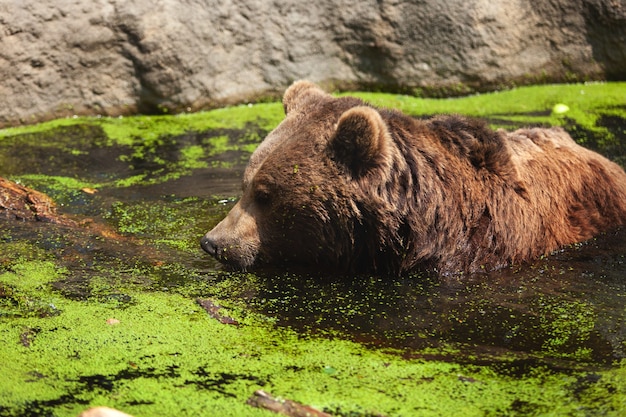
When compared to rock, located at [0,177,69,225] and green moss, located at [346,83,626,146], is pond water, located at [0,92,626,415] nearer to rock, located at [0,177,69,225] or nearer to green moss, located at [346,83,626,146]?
rock, located at [0,177,69,225]

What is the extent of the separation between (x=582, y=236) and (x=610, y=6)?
5.61m

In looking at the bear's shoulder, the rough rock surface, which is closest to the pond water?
the bear's shoulder

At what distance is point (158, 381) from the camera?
4.07m

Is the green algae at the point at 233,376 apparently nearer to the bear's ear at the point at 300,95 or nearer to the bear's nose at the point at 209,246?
the bear's nose at the point at 209,246

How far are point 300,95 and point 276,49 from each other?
4.39m

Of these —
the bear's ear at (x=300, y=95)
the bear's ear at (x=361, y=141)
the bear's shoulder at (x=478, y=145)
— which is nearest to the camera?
the bear's ear at (x=361, y=141)

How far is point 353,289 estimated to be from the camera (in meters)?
5.57

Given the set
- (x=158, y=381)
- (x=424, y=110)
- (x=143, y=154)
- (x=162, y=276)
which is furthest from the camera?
(x=424, y=110)

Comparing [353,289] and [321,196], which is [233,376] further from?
[321,196]

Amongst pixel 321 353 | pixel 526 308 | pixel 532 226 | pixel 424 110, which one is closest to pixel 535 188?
pixel 532 226

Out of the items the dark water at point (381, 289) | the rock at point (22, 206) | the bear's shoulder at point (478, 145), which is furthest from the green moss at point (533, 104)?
the rock at point (22, 206)

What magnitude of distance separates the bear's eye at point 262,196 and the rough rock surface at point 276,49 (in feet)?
15.5

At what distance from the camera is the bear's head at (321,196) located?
5516 mm

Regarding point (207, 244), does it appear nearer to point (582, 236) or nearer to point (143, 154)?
point (582, 236)
